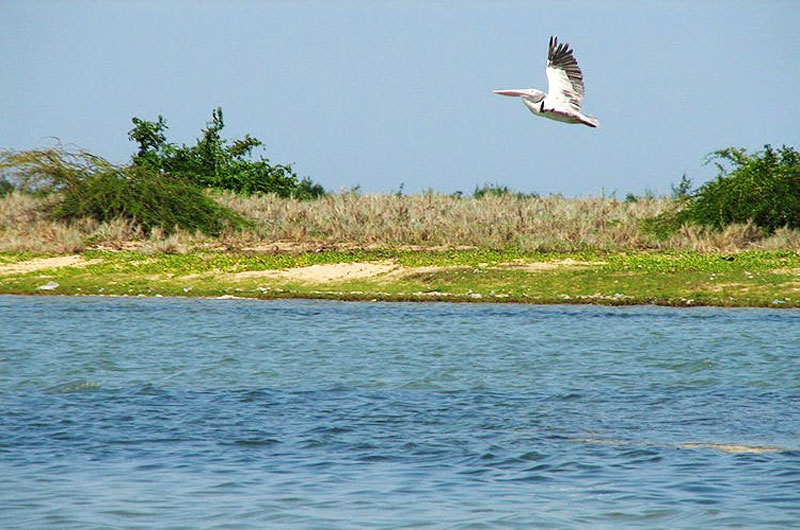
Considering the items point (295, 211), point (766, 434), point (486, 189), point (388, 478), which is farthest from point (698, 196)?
point (388, 478)

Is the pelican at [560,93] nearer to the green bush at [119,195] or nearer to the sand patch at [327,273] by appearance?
the sand patch at [327,273]

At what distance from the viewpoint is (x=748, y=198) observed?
1224 inches

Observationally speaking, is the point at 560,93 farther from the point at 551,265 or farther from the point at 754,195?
the point at 754,195

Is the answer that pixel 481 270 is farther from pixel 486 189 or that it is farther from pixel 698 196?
pixel 486 189

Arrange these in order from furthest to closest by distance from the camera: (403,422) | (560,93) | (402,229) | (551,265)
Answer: (402,229) < (551,265) < (560,93) < (403,422)

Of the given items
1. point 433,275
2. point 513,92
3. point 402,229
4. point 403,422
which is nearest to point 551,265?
point 433,275

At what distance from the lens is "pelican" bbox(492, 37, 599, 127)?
15.7 meters

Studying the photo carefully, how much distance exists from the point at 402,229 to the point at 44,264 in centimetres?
836

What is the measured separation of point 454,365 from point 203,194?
18854mm

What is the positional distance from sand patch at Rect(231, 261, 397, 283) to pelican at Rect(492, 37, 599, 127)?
33.0 ft

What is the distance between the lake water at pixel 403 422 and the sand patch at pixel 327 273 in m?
3.99

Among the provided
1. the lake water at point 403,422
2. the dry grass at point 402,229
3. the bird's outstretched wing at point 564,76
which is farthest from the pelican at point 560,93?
the dry grass at point 402,229

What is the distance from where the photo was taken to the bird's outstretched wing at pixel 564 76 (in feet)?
52.1

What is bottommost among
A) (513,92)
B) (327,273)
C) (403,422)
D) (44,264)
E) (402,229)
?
(403,422)
